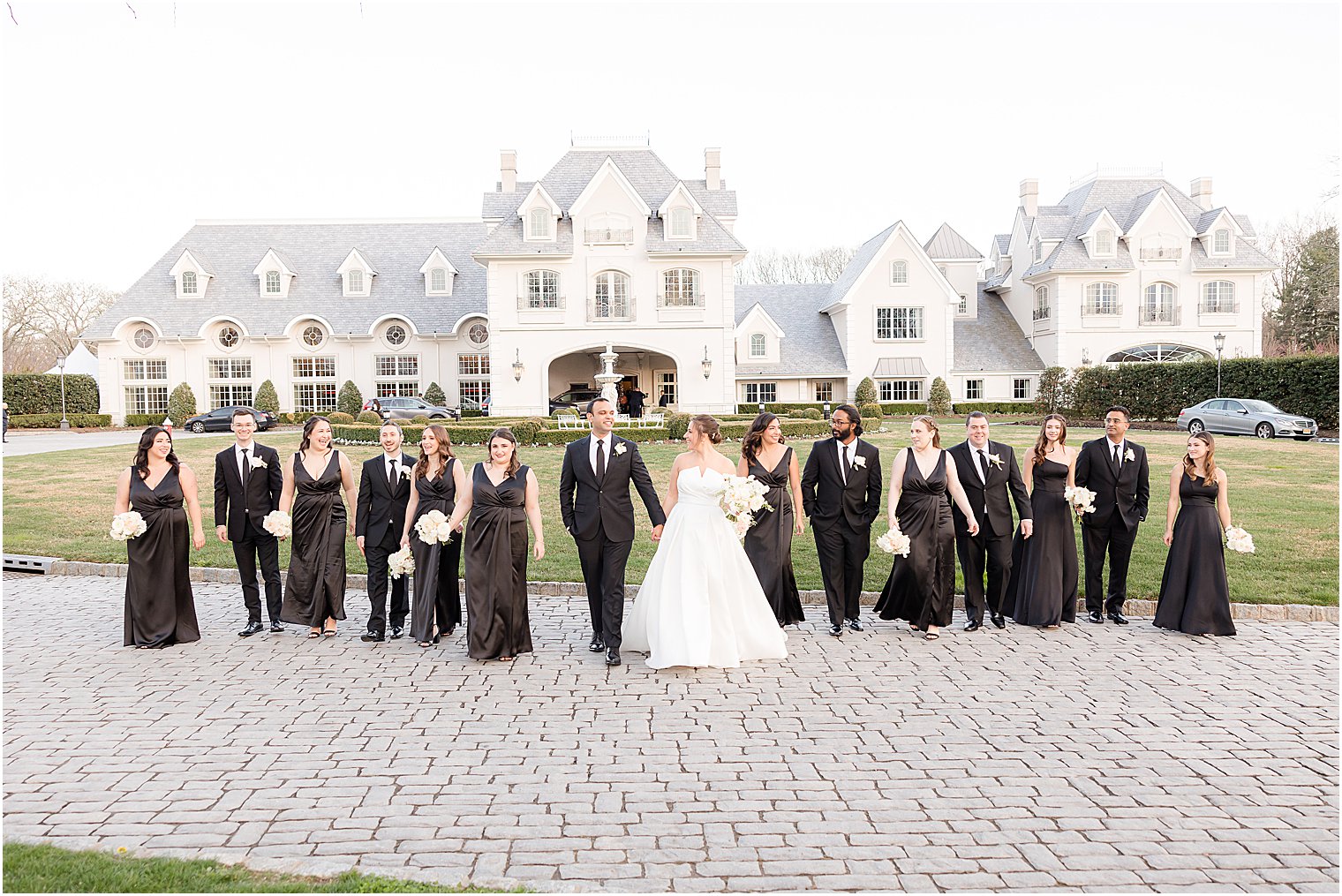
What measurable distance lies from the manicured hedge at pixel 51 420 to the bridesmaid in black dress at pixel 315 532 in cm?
4204

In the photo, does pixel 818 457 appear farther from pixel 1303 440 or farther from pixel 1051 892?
pixel 1303 440

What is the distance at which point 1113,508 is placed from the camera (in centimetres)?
897

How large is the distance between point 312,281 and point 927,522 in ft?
146

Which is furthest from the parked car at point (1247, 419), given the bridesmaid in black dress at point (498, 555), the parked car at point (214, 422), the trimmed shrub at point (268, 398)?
the trimmed shrub at point (268, 398)

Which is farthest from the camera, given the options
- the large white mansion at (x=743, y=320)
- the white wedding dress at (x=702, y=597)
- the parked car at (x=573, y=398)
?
the large white mansion at (x=743, y=320)

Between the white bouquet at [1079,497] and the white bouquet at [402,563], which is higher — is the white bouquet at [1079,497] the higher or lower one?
the higher one

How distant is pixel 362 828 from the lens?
14.8ft

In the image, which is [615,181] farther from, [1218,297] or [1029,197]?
[1218,297]

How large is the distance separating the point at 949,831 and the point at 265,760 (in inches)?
156

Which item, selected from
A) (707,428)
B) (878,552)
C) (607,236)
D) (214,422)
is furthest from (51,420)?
(707,428)

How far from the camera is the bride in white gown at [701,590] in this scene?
23.8 feet

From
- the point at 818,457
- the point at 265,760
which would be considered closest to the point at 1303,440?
the point at 818,457

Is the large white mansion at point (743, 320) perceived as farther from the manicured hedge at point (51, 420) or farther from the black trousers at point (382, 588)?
the black trousers at point (382, 588)

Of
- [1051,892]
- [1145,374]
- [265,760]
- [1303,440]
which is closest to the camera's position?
[1051,892]
